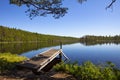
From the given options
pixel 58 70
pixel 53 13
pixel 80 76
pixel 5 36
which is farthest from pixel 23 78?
pixel 5 36

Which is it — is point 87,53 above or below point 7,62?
below

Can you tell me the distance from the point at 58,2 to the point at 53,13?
134 centimetres

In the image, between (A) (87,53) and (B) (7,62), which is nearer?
(B) (7,62)

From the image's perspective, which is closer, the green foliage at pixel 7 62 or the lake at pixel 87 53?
the green foliage at pixel 7 62

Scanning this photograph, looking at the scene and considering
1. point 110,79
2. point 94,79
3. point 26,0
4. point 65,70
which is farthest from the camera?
point 26,0

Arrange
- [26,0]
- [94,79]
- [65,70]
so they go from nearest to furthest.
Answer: [94,79] → [65,70] → [26,0]

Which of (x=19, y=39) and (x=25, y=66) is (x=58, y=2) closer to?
(x=25, y=66)

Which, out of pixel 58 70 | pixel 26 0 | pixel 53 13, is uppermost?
pixel 26 0

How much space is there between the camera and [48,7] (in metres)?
20.8

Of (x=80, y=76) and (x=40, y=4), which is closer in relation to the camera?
(x=80, y=76)

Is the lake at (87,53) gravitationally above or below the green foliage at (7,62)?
below

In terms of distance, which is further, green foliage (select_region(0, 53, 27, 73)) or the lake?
the lake

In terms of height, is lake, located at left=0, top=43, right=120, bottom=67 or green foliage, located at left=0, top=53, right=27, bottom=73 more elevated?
green foliage, located at left=0, top=53, right=27, bottom=73

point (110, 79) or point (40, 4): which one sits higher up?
point (40, 4)
